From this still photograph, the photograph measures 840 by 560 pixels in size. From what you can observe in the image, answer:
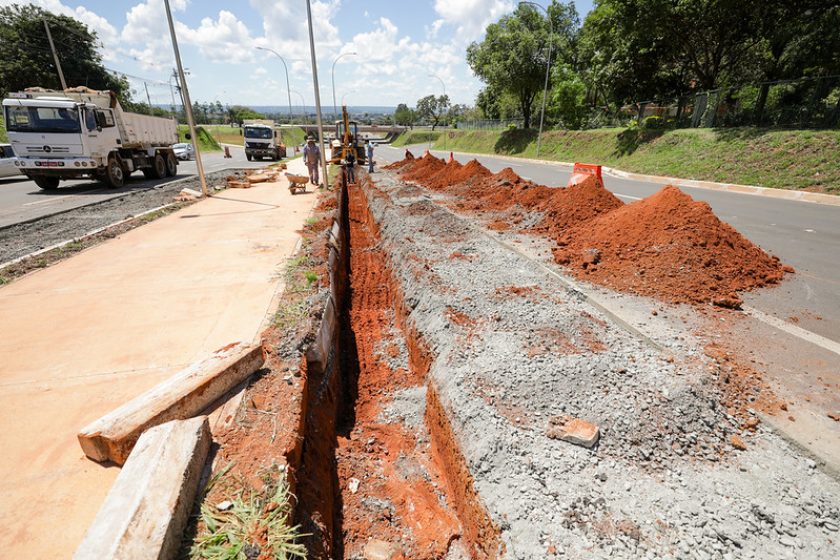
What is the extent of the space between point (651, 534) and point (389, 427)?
2.42 meters

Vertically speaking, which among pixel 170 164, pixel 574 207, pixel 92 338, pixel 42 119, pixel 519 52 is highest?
pixel 519 52

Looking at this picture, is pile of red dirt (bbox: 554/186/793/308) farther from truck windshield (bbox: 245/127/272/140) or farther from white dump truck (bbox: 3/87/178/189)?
truck windshield (bbox: 245/127/272/140)

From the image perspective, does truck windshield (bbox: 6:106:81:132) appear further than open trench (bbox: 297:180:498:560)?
Yes

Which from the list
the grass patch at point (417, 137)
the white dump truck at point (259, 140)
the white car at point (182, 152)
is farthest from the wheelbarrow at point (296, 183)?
the grass patch at point (417, 137)

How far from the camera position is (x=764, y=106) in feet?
55.0

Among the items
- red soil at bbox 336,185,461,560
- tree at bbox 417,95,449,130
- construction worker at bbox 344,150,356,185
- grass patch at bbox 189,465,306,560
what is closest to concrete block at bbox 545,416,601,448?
red soil at bbox 336,185,461,560

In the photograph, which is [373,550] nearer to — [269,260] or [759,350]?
[759,350]

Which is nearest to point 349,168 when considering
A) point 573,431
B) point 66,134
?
point 66,134

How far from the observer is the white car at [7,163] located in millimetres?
16250

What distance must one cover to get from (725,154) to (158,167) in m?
24.2

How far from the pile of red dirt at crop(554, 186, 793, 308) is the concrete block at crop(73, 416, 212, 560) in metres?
5.21

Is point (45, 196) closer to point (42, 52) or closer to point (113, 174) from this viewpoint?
point (113, 174)

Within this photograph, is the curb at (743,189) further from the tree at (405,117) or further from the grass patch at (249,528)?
the tree at (405,117)

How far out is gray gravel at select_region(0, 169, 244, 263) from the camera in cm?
720
